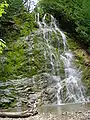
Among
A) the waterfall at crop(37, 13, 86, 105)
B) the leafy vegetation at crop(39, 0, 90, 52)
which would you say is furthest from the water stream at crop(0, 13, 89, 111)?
the leafy vegetation at crop(39, 0, 90, 52)

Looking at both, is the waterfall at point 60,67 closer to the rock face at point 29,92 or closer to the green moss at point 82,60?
the green moss at point 82,60

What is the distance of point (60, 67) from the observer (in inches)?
796

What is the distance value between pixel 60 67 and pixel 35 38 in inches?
127

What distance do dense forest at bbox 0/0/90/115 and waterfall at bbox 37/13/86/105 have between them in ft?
0.96

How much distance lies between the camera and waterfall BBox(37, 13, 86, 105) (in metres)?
18.4

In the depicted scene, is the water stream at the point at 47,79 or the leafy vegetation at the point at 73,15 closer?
the water stream at the point at 47,79

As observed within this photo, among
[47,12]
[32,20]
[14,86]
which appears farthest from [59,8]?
[14,86]

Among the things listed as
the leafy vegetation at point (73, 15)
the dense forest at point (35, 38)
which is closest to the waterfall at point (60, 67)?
the dense forest at point (35, 38)

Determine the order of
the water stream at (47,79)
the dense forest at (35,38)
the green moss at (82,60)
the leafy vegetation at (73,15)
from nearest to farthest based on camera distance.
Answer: the water stream at (47,79), the dense forest at (35,38), the green moss at (82,60), the leafy vegetation at (73,15)

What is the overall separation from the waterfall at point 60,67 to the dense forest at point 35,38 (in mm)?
293

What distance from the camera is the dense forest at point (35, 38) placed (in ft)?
63.4

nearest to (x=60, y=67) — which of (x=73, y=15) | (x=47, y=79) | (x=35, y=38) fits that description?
(x=47, y=79)

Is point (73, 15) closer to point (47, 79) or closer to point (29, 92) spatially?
point (47, 79)

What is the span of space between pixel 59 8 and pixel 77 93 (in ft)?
36.0
